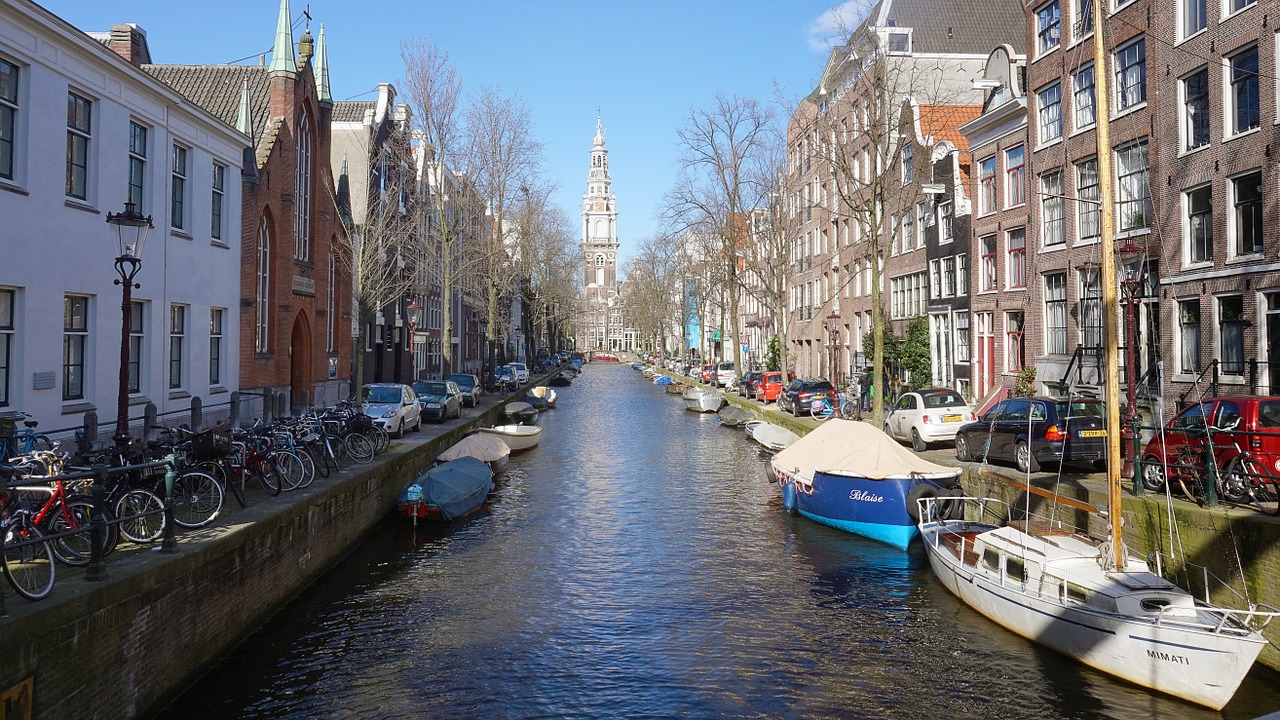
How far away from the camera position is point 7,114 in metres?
15.7

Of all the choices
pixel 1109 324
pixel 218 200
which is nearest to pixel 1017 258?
pixel 1109 324

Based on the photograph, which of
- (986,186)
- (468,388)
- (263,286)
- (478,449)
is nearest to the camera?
(478,449)

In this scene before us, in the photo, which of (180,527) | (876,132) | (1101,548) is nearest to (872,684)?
(1101,548)

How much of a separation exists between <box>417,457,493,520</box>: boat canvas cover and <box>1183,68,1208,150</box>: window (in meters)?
19.1

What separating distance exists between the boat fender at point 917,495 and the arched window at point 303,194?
2320cm

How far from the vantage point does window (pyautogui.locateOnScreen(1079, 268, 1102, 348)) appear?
27047 millimetres

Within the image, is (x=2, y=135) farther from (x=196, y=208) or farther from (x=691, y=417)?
(x=691, y=417)

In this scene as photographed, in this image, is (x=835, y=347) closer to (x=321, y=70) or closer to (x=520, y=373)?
(x=520, y=373)

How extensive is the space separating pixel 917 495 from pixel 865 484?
1205 mm

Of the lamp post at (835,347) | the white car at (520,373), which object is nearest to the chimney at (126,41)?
the lamp post at (835,347)

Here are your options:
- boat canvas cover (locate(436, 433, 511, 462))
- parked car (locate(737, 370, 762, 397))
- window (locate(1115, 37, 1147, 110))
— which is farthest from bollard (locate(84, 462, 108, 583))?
parked car (locate(737, 370, 762, 397))

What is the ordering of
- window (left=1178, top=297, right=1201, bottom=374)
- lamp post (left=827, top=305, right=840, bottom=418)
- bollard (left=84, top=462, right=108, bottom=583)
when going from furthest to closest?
lamp post (left=827, top=305, right=840, bottom=418) < window (left=1178, top=297, right=1201, bottom=374) < bollard (left=84, top=462, right=108, bottom=583)

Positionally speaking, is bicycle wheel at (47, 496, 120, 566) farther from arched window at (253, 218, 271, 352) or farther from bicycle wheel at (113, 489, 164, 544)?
arched window at (253, 218, 271, 352)

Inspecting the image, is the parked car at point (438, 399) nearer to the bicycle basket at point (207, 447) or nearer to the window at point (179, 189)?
the window at point (179, 189)
